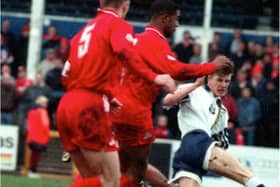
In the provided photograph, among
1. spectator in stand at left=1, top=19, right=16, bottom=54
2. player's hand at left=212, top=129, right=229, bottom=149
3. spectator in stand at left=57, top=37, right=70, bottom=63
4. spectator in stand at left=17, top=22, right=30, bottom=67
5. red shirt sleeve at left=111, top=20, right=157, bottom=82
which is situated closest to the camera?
red shirt sleeve at left=111, top=20, right=157, bottom=82

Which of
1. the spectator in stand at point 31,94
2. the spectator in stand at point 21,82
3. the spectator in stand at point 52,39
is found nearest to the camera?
the spectator in stand at point 31,94

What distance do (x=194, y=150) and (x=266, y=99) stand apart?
1087 cm

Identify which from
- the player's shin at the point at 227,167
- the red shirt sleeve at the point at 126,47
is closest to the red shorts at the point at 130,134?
the player's shin at the point at 227,167

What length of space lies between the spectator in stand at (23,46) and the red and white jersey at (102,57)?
53.0 ft

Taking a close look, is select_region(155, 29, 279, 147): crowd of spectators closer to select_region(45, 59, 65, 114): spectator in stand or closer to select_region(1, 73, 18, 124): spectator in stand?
select_region(45, 59, 65, 114): spectator in stand

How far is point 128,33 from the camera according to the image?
8.71 m

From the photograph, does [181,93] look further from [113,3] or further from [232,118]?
[232,118]

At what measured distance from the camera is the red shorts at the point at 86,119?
8781 mm

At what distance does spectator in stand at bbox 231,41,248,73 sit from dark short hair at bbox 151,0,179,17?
11.4 m

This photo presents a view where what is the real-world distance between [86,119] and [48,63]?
46.6 feet

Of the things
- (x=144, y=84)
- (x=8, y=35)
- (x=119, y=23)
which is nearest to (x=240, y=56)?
(x=8, y=35)

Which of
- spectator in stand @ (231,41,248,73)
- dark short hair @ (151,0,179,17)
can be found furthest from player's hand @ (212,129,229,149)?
spectator in stand @ (231,41,248,73)

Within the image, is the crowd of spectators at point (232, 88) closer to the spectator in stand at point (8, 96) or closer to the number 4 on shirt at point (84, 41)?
the spectator in stand at point (8, 96)

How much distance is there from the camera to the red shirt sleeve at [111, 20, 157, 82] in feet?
28.3
